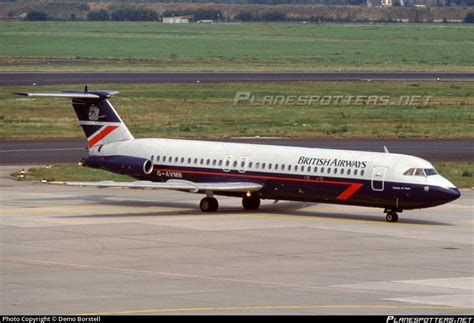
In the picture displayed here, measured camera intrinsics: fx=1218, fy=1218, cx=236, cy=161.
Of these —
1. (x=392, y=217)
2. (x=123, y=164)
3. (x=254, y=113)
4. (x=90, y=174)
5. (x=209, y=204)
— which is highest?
(x=123, y=164)

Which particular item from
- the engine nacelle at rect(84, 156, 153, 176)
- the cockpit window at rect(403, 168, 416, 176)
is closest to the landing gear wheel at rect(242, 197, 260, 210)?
the engine nacelle at rect(84, 156, 153, 176)

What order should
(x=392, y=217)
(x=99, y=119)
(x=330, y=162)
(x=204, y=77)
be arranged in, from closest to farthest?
(x=392, y=217) → (x=330, y=162) → (x=99, y=119) → (x=204, y=77)

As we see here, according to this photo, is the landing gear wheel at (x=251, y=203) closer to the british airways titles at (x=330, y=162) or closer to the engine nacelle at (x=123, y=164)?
the british airways titles at (x=330, y=162)

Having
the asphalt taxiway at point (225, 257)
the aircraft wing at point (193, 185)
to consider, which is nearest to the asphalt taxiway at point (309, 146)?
the asphalt taxiway at point (225, 257)

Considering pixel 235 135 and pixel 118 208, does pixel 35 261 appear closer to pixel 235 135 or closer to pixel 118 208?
pixel 118 208

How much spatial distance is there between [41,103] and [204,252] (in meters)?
65.5

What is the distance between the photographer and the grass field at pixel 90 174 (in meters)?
59.7

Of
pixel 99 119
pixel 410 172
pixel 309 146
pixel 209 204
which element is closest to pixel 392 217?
pixel 410 172

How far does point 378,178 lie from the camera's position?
4638 centimetres

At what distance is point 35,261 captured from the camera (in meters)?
37.1

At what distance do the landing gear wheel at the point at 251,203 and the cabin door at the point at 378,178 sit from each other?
5767 mm

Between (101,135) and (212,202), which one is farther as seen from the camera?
(101,135)

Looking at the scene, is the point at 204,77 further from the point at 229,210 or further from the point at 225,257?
the point at 225,257

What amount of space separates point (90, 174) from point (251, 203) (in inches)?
541
